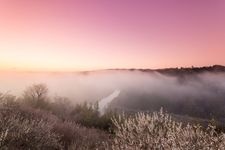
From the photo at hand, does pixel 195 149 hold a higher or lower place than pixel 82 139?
higher

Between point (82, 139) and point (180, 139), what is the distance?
9.92 m

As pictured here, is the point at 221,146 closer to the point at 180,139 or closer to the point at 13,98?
the point at 180,139

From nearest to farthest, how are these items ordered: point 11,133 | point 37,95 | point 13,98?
point 11,133 < point 13,98 < point 37,95

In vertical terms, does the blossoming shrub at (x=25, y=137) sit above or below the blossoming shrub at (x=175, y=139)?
below

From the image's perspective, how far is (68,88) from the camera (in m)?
188

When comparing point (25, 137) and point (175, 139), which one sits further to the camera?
point (25, 137)

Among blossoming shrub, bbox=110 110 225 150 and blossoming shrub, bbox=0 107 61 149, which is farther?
blossoming shrub, bbox=0 107 61 149

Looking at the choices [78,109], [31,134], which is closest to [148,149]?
[31,134]

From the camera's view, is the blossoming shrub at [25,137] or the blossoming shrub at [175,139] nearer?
the blossoming shrub at [175,139]

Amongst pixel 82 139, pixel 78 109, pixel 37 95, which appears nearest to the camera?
pixel 82 139

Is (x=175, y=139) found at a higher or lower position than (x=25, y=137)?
higher

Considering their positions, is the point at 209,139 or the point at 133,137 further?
the point at 133,137

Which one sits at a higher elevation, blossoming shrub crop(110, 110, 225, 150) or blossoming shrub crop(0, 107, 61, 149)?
blossoming shrub crop(110, 110, 225, 150)

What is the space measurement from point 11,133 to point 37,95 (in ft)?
94.6
